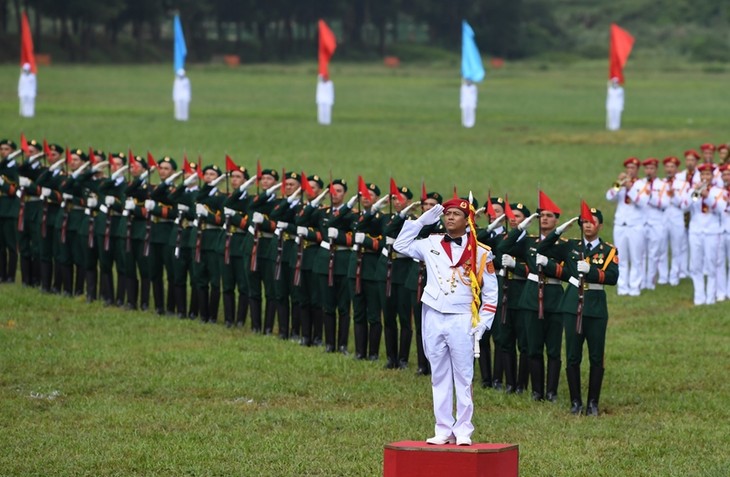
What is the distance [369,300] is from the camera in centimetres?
1642

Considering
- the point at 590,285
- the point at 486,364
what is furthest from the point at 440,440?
the point at 486,364

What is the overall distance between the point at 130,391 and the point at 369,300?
2.85 meters

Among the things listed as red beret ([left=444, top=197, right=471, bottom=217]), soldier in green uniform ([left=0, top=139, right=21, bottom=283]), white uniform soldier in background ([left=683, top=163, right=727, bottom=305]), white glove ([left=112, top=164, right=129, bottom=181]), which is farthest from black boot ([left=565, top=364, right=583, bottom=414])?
soldier in green uniform ([left=0, top=139, right=21, bottom=283])

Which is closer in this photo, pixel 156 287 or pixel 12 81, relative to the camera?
pixel 156 287

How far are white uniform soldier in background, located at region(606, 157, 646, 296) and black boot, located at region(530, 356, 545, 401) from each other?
256 inches

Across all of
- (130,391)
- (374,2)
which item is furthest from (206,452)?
(374,2)

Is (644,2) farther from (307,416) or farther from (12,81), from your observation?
(307,416)

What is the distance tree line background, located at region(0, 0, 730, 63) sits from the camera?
8269 cm

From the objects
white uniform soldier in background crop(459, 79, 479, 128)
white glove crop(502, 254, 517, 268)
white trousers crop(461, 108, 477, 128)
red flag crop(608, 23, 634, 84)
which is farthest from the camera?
white trousers crop(461, 108, 477, 128)

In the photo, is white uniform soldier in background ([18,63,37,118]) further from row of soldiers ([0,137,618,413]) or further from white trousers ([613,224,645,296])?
white trousers ([613,224,645,296])

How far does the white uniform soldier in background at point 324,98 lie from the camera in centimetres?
4172

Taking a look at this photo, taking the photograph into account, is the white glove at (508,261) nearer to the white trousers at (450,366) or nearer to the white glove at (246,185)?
the white trousers at (450,366)

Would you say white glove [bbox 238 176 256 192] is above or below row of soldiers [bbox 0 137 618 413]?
above

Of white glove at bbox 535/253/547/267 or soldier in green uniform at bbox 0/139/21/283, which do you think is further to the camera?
soldier in green uniform at bbox 0/139/21/283
